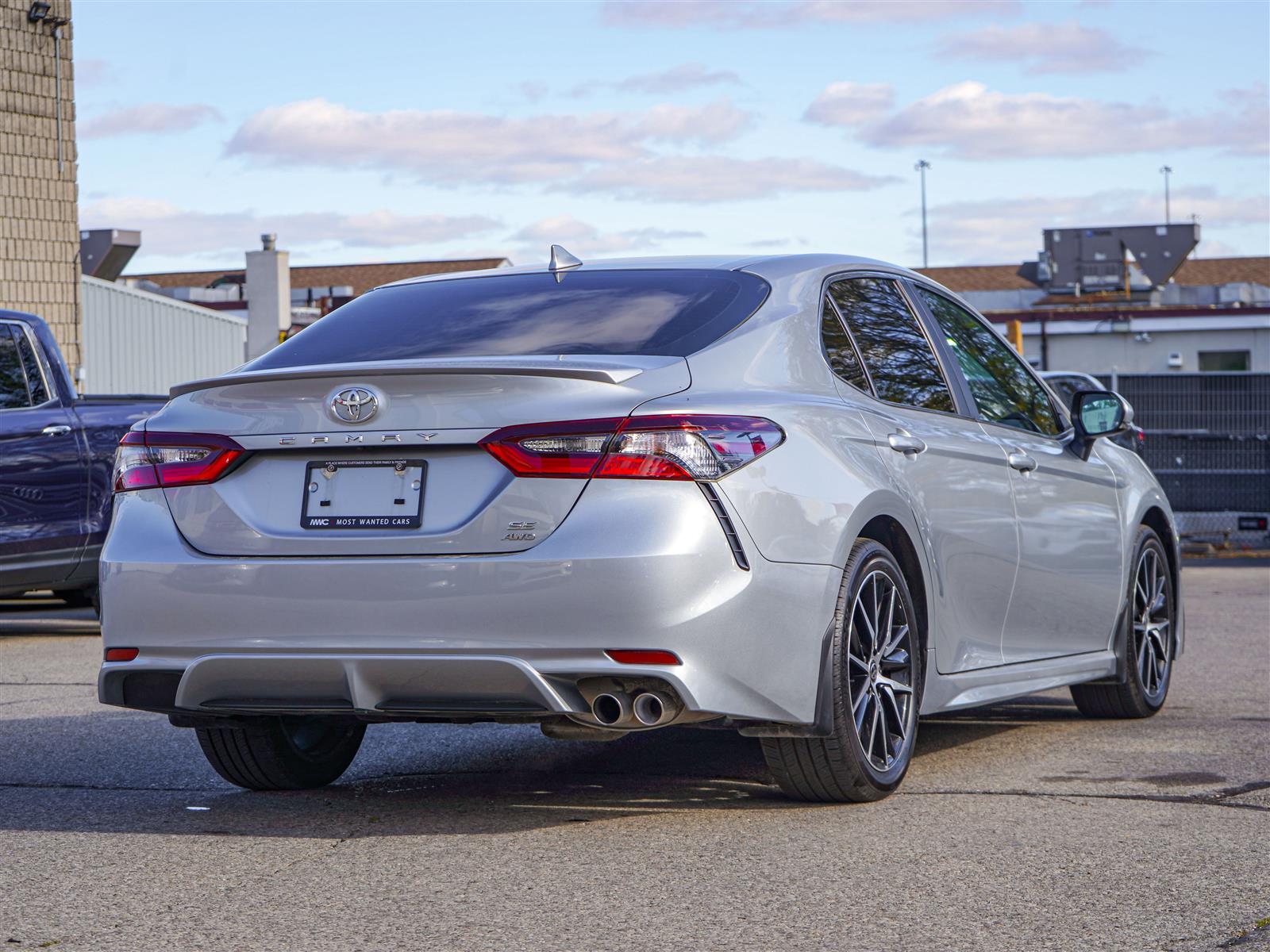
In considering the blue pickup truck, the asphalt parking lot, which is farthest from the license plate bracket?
the blue pickup truck

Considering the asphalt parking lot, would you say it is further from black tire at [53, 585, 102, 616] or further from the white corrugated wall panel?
the white corrugated wall panel

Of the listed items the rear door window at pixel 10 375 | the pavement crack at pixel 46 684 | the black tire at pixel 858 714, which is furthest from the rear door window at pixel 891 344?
the rear door window at pixel 10 375

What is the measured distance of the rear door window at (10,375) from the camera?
1051 cm

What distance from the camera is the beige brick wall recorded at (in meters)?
19.9

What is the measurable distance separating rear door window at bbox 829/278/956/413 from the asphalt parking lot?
1.25 meters

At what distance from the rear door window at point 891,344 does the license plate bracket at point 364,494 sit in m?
1.65

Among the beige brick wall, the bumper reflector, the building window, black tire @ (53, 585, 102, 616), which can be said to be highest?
the beige brick wall

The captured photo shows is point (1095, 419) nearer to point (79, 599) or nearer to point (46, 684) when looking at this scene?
point (46, 684)

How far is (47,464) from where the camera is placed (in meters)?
10.5

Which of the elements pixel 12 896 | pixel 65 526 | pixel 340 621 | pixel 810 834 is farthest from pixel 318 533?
pixel 65 526

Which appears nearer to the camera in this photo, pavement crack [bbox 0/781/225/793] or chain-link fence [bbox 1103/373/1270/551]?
pavement crack [bbox 0/781/225/793]

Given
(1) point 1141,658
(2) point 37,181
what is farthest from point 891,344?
(2) point 37,181

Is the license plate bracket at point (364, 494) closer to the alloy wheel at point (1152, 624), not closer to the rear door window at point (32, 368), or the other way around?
the alloy wheel at point (1152, 624)

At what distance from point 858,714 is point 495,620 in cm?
121
